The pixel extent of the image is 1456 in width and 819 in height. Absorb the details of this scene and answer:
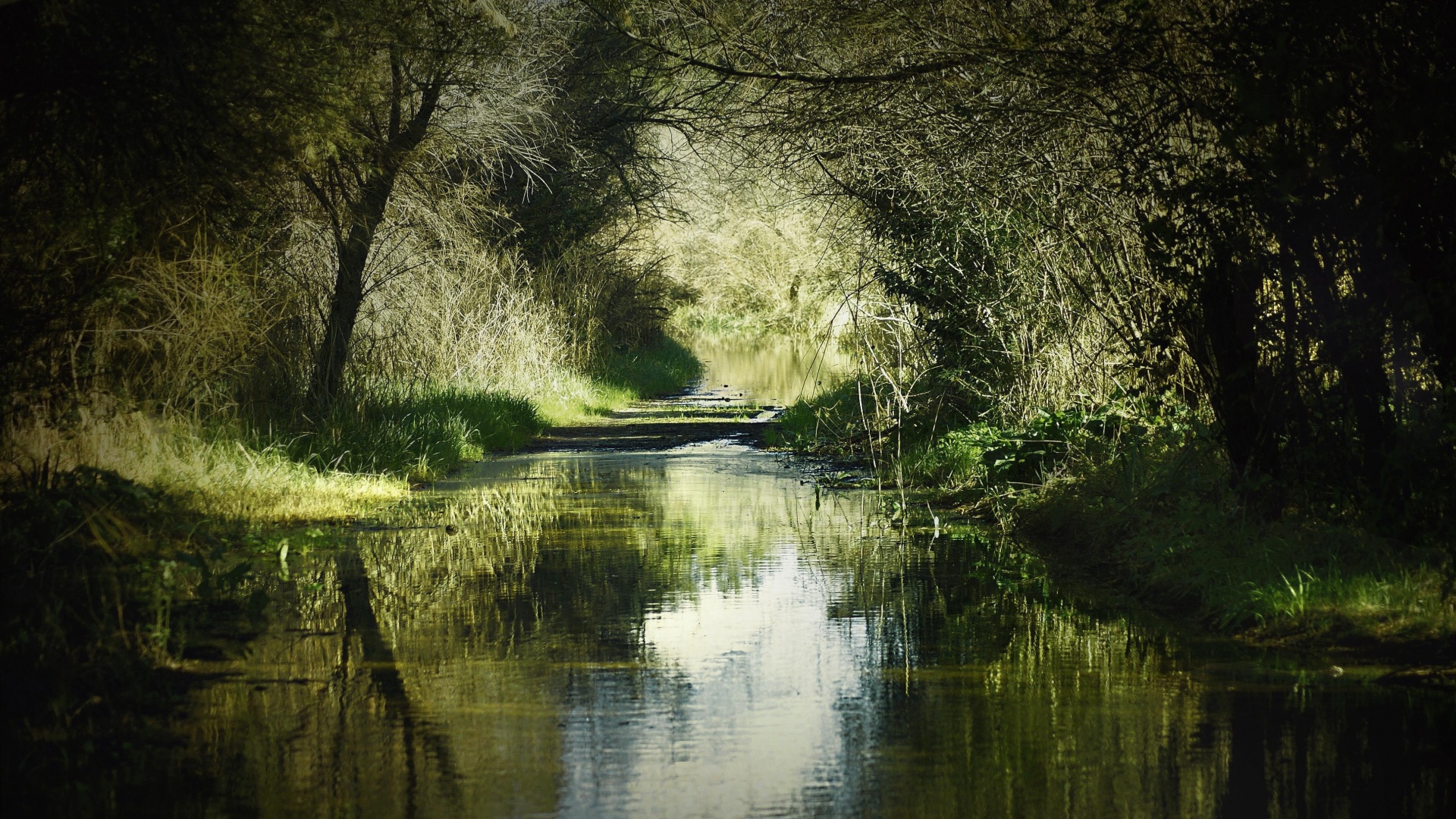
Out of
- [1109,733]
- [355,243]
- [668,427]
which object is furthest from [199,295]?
[668,427]

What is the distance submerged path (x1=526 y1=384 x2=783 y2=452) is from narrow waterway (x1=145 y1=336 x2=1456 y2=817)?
10.9 meters

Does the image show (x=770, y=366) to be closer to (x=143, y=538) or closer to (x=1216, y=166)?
(x=1216, y=166)

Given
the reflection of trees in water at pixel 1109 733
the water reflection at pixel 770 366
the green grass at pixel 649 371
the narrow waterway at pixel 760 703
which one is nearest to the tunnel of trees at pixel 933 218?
the narrow waterway at pixel 760 703

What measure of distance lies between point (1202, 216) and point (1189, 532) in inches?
86.2

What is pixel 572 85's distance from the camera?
77.1 ft

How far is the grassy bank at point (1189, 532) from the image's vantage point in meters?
8.02

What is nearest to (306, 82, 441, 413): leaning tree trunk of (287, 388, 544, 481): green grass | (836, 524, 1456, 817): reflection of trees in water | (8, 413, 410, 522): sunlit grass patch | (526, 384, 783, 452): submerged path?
(287, 388, 544, 481): green grass

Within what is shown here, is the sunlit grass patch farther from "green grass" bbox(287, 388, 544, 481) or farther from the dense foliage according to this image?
the dense foliage

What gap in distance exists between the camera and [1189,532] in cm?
1023

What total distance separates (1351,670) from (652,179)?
2303cm

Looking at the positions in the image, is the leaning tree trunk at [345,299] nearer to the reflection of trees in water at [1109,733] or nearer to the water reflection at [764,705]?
Answer: the water reflection at [764,705]

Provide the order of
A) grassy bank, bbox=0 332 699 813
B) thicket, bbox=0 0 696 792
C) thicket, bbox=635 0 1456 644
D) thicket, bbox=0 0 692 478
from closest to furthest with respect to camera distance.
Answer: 1. grassy bank, bbox=0 332 699 813
2. thicket, bbox=635 0 1456 644
3. thicket, bbox=0 0 696 792
4. thicket, bbox=0 0 692 478

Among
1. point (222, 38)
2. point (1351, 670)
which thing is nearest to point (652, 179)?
point (222, 38)

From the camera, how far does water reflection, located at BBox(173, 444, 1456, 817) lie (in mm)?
5434
